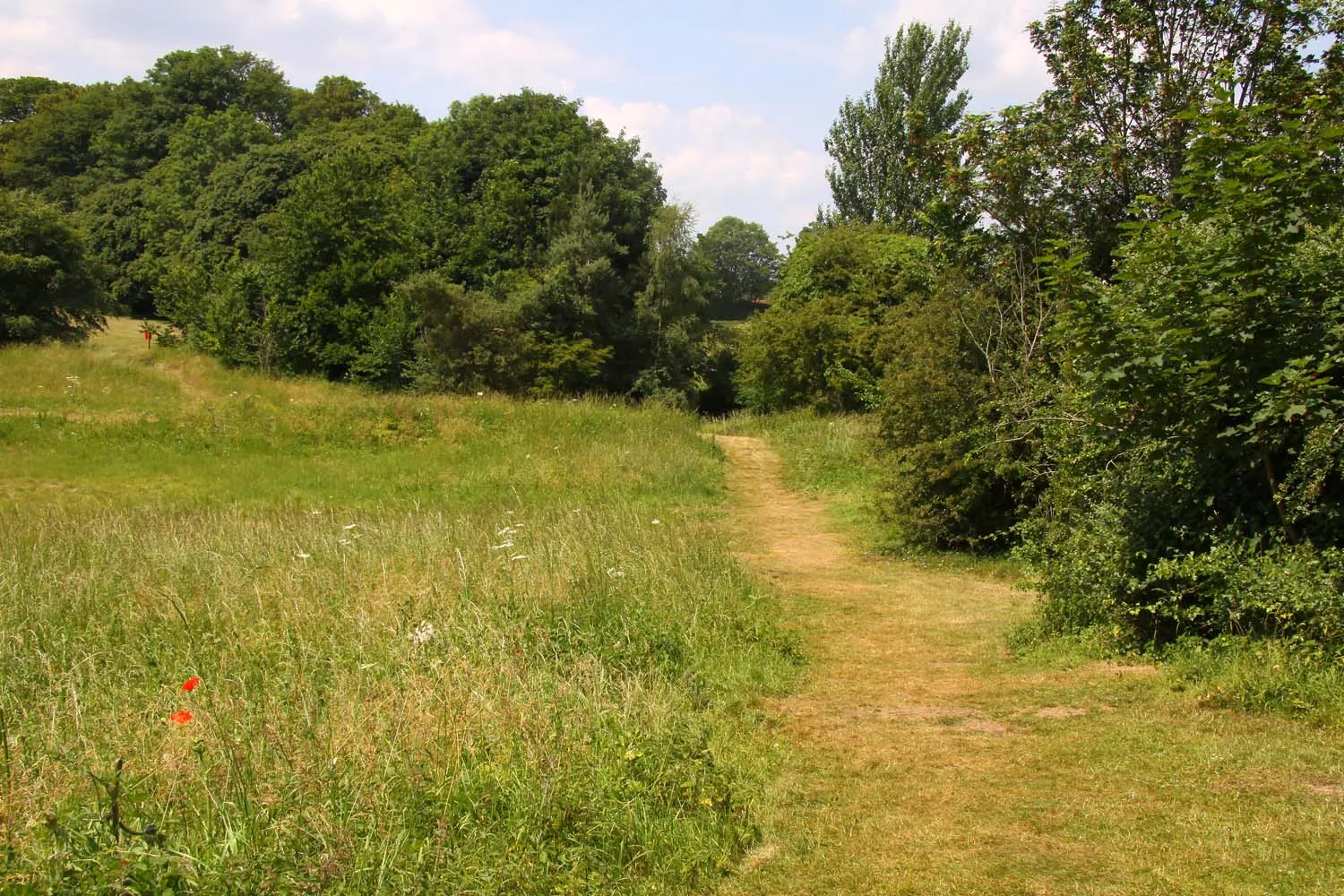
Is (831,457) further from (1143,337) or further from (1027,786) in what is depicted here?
(1027,786)

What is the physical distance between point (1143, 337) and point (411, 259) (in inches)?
1181

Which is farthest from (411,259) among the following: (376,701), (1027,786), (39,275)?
(1027,786)

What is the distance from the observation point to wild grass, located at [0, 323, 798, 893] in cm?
359

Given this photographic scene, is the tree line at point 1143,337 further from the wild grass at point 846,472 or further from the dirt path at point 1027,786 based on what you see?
the dirt path at point 1027,786

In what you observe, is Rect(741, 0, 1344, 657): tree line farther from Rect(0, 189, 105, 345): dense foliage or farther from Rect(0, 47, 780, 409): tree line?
Rect(0, 189, 105, 345): dense foliage

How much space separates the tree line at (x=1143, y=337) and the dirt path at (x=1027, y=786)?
3.38ft

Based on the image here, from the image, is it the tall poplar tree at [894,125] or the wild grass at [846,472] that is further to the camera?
the tall poplar tree at [894,125]

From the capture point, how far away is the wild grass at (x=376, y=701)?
11.8 ft

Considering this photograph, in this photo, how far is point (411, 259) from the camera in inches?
1310

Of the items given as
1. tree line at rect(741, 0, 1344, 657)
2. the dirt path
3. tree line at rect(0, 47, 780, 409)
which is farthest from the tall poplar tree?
the dirt path

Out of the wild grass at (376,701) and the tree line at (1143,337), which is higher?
the tree line at (1143,337)

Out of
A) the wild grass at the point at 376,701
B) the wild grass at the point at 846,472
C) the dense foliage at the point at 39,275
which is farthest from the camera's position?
the dense foliage at the point at 39,275

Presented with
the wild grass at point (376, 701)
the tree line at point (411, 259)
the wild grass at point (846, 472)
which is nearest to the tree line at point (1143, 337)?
the wild grass at point (846, 472)

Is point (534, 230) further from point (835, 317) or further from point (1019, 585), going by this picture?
point (1019, 585)
